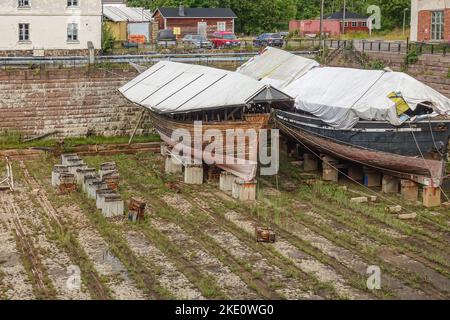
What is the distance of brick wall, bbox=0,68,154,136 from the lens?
3431 cm

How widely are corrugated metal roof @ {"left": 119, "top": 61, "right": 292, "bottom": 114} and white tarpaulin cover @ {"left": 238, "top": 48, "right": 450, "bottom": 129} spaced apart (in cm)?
187

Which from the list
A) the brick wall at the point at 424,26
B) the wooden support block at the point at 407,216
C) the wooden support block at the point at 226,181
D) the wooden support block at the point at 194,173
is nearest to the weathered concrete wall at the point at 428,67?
the brick wall at the point at 424,26

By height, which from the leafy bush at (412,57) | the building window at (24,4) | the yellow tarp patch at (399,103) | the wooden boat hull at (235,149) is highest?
the building window at (24,4)

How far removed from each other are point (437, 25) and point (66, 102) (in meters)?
17.6

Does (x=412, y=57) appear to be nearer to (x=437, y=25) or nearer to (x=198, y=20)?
(x=437, y=25)

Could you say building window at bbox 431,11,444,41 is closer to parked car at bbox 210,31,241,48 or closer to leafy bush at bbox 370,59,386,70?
leafy bush at bbox 370,59,386,70

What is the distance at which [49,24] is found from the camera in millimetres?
42031

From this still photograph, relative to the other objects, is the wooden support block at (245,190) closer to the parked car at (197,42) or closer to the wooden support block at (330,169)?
the wooden support block at (330,169)

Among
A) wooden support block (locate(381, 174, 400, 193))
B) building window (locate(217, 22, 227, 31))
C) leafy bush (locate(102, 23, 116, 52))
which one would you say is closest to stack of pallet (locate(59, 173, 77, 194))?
wooden support block (locate(381, 174, 400, 193))

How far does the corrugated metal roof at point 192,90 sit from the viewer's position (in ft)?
84.3

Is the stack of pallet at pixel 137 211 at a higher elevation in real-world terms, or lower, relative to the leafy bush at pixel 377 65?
lower

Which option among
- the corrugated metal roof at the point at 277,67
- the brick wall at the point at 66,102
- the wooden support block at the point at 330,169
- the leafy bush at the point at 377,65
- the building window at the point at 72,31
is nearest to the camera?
the wooden support block at the point at 330,169

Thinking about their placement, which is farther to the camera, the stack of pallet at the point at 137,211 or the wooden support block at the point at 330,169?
the wooden support block at the point at 330,169

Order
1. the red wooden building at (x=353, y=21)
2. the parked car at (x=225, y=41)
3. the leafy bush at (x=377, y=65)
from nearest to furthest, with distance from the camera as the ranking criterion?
the leafy bush at (x=377, y=65), the parked car at (x=225, y=41), the red wooden building at (x=353, y=21)
